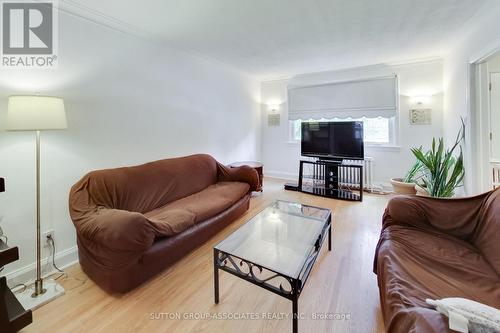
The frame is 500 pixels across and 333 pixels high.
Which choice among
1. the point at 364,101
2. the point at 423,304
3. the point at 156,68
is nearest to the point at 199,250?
the point at 423,304

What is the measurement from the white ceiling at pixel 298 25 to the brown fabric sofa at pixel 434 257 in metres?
2.01

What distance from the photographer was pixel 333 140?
4238 mm

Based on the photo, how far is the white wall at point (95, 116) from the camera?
192 centimetres

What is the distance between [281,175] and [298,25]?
347 centimetres

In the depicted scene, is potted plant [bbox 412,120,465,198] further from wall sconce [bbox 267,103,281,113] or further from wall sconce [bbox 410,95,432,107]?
wall sconce [bbox 267,103,281,113]

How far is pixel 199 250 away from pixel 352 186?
3423 millimetres

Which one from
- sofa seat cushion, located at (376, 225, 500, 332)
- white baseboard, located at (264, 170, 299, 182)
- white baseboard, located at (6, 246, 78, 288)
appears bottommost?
white baseboard, located at (6, 246, 78, 288)

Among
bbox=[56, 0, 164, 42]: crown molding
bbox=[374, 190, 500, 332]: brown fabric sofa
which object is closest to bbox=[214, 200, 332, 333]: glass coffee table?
bbox=[374, 190, 500, 332]: brown fabric sofa

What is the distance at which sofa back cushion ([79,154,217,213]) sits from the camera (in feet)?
7.22

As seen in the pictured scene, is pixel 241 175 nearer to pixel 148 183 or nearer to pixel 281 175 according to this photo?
pixel 148 183

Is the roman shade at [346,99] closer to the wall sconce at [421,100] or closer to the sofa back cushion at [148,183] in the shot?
the wall sconce at [421,100]

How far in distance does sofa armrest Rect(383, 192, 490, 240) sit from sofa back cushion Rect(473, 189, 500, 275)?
5 cm

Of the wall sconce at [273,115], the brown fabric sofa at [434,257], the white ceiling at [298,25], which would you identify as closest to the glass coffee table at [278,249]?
the brown fabric sofa at [434,257]

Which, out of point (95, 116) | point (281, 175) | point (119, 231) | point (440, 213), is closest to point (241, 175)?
point (95, 116)
